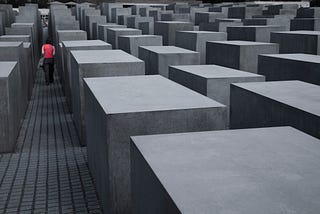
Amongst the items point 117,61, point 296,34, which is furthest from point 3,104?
point 296,34

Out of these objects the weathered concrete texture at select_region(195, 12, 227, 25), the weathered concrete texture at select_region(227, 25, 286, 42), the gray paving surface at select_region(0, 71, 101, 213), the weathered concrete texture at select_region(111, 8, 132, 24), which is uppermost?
the weathered concrete texture at select_region(111, 8, 132, 24)

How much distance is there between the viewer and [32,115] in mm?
10555

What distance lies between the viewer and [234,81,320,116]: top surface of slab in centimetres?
476

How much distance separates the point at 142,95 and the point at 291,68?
353cm

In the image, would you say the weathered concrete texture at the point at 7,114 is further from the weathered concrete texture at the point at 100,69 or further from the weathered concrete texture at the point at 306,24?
the weathered concrete texture at the point at 306,24

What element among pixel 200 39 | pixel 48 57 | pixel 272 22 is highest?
pixel 272 22

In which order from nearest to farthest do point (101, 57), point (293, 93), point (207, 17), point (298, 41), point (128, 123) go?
1. point (128, 123)
2. point (293, 93)
3. point (101, 57)
4. point (298, 41)
5. point (207, 17)

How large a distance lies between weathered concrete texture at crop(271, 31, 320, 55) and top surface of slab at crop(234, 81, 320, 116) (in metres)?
4.11

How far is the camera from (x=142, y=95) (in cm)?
516

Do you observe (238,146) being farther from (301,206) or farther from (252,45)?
(252,45)

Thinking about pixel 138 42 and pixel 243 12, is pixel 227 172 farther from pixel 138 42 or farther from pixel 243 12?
pixel 243 12

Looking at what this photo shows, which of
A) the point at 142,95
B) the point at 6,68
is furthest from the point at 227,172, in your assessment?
the point at 6,68

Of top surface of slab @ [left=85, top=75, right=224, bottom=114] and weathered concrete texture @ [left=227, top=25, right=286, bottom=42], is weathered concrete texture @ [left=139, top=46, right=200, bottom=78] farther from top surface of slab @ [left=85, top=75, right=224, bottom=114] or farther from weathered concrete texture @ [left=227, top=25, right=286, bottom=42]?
weathered concrete texture @ [left=227, top=25, right=286, bottom=42]

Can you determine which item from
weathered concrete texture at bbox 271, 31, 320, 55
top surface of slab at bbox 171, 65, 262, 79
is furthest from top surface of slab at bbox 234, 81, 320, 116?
weathered concrete texture at bbox 271, 31, 320, 55
